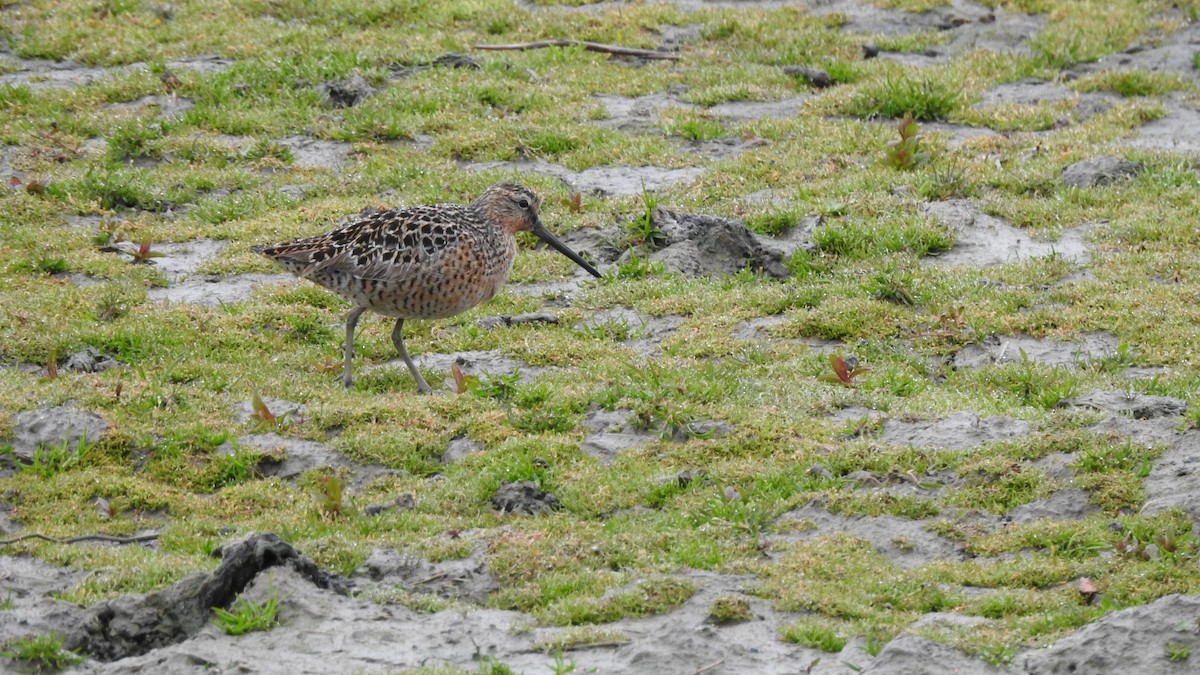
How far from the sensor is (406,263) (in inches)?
453

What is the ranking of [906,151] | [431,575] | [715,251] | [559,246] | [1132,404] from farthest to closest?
[906,151]
[715,251]
[559,246]
[1132,404]
[431,575]

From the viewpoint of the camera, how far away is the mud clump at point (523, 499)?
9688mm

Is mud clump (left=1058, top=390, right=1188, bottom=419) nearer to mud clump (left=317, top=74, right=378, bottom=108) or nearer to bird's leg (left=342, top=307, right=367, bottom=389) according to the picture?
bird's leg (left=342, top=307, right=367, bottom=389)

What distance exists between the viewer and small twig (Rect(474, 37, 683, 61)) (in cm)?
1964

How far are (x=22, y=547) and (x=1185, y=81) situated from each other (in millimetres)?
14912

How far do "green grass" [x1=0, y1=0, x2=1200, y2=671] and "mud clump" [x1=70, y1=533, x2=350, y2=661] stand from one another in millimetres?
400

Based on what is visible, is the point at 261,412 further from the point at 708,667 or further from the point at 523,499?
the point at 708,667

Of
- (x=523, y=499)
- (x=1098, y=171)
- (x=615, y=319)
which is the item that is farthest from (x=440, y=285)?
(x=1098, y=171)

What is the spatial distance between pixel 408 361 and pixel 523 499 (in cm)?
226

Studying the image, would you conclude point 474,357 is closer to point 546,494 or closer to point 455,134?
point 546,494

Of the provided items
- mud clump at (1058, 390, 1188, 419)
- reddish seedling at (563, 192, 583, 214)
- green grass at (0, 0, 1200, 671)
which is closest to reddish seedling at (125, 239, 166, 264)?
green grass at (0, 0, 1200, 671)

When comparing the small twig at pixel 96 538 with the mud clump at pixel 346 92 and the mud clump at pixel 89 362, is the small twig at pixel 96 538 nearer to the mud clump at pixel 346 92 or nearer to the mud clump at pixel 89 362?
the mud clump at pixel 89 362

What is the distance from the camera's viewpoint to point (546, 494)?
32.3 feet

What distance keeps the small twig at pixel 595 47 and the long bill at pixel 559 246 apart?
21.7 feet
